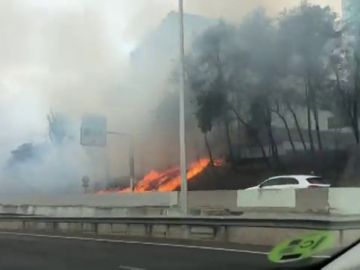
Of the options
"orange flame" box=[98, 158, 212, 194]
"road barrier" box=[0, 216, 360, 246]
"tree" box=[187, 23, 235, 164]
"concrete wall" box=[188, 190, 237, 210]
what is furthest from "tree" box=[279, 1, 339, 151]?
"road barrier" box=[0, 216, 360, 246]

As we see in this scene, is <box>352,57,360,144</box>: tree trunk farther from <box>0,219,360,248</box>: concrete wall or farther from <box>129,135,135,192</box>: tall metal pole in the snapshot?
<box>0,219,360,248</box>: concrete wall

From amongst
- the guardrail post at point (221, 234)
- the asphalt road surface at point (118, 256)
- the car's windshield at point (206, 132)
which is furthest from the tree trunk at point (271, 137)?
the asphalt road surface at point (118, 256)

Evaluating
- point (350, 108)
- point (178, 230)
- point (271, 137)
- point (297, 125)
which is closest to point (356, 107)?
point (350, 108)

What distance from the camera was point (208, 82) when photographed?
33125mm

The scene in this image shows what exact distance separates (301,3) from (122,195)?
1349 centimetres

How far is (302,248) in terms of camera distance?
2.69m

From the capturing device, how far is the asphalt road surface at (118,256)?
7.98 meters

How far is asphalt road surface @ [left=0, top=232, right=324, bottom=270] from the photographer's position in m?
7.98

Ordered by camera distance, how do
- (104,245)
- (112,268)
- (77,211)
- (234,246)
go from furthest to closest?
(77,211), (104,245), (234,246), (112,268)

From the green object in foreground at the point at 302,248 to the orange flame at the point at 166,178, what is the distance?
2704 cm

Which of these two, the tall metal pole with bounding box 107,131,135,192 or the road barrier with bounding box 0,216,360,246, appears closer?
the road barrier with bounding box 0,216,360,246

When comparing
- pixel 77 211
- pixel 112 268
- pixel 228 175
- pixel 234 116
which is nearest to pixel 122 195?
pixel 77 211

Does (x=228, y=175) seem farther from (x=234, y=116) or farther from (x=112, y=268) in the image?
(x=112, y=268)

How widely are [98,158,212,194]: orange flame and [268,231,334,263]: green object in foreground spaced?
27039mm
